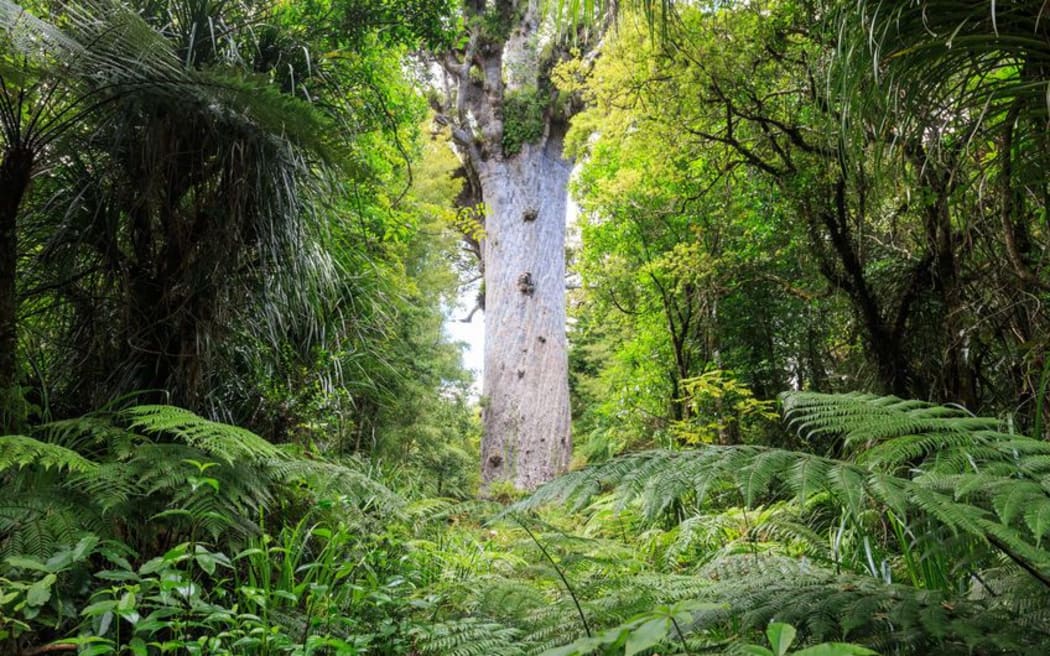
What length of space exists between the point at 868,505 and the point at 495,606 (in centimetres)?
180

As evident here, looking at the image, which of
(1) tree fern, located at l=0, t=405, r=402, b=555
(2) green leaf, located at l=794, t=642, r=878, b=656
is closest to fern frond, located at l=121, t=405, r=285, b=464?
(1) tree fern, located at l=0, t=405, r=402, b=555

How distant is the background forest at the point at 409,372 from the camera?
1.12 m

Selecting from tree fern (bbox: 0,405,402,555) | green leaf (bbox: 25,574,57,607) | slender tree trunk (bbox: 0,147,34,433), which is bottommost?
green leaf (bbox: 25,574,57,607)

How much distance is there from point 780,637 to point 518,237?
19.5 feet

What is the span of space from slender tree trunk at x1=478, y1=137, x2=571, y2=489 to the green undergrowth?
3.60 metres

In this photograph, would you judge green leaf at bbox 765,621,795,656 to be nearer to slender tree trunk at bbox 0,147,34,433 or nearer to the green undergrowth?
the green undergrowth

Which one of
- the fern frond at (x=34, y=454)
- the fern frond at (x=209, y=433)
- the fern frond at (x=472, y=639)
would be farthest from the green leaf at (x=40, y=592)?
the fern frond at (x=472, y=639)

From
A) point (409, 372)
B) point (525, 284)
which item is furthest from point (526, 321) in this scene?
point (409, 372)

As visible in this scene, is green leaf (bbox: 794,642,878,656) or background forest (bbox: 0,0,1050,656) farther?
background forest (bbox: 0,0,1050,656)

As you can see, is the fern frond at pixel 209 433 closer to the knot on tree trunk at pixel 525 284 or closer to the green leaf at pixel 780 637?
the green leaf at pixel 780 637

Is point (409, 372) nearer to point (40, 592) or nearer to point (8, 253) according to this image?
point (8, 253)

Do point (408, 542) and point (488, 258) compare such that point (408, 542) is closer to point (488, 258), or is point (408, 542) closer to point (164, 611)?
point (164, 611)

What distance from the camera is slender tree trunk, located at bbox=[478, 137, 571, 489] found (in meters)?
5.84

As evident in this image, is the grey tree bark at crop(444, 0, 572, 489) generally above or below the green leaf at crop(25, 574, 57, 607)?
above
